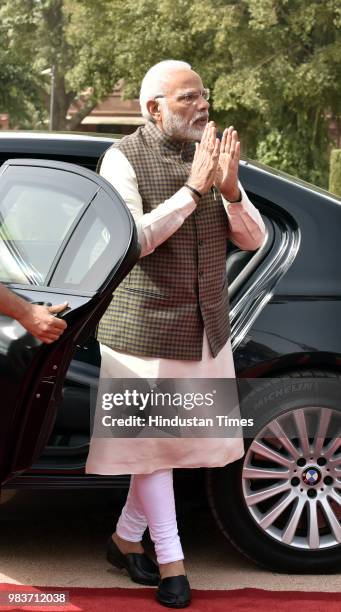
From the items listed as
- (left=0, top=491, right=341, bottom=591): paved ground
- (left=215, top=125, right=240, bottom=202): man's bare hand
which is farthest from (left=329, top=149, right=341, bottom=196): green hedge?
(left=215, top=125, right=240, bottom=202): man's bare hand

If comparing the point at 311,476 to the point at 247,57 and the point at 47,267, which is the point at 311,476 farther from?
the point at 247,57

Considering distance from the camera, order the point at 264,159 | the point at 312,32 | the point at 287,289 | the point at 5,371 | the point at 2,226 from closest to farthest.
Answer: the point at 5,371 → the point at 2,226 → the point at 287,289 → the point at 312,32 → the point at 264,159

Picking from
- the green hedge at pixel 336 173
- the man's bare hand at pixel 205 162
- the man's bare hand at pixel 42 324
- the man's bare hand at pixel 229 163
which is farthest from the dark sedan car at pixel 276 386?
the green hedge at pixel 336 173

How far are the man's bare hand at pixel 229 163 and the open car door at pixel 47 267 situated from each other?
469 mm

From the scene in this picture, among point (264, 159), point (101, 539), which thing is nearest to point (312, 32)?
point (264, 159)

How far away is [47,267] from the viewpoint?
3754mm

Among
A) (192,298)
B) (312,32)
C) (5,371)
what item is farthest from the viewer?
(312,32)

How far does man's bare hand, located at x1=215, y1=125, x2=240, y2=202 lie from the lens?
401cm

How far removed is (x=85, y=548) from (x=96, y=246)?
167 centimetres

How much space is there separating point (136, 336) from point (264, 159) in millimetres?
24699

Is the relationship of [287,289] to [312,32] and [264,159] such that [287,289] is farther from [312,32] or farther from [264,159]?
[264,159]

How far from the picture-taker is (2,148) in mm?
4535
